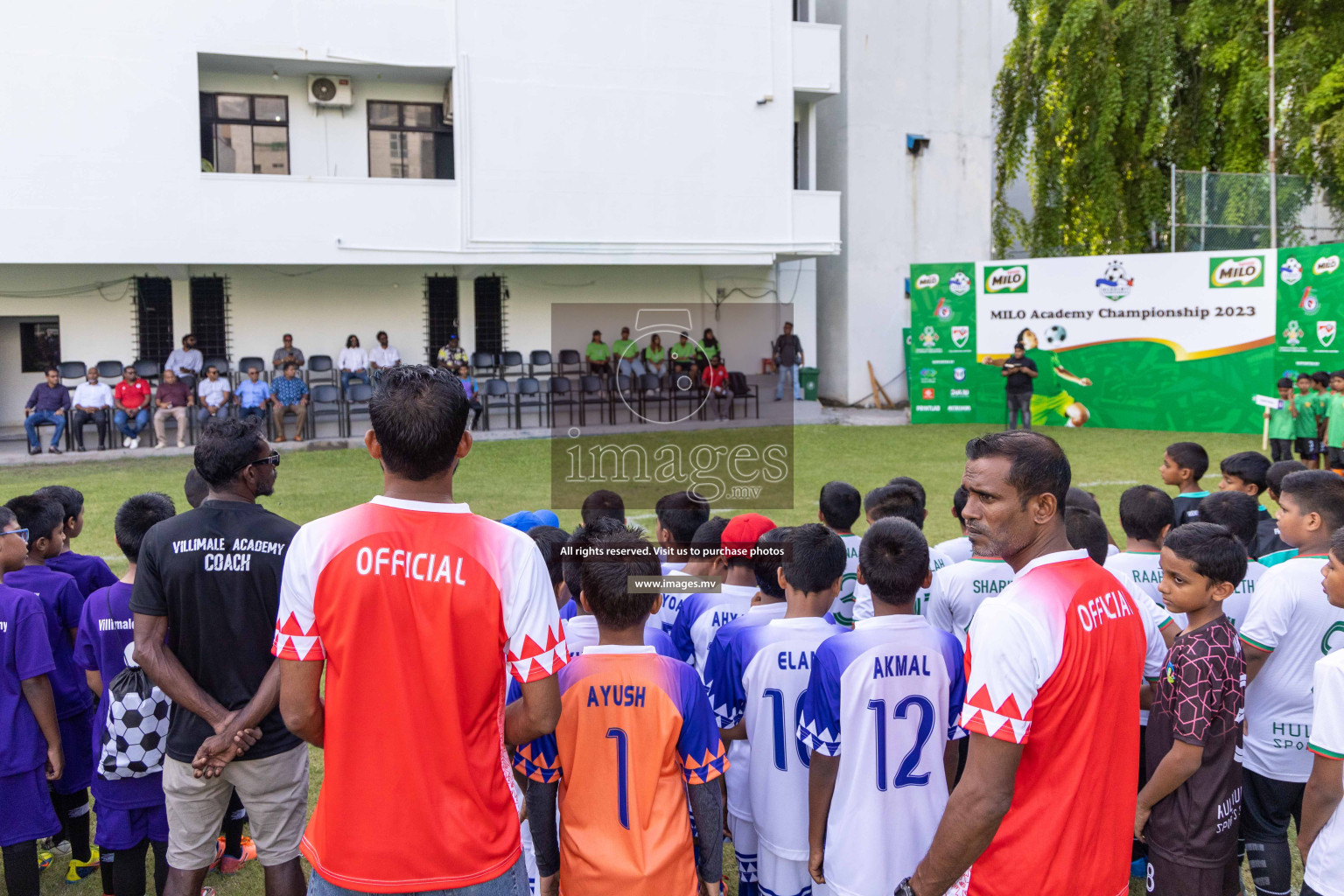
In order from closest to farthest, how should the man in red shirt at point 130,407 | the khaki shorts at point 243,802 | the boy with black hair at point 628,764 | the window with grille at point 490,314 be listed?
→ the boy with black hair at point 628,764, the khaki shorts at point 243,802, the man in red shirt at point 130,407, the window with grille at point 490,314

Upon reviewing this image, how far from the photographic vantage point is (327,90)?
17516 millimetres

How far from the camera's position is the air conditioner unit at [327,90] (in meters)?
17.5

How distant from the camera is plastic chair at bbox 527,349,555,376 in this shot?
18156mm

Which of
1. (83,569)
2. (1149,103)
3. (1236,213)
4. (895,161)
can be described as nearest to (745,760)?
(83,569)

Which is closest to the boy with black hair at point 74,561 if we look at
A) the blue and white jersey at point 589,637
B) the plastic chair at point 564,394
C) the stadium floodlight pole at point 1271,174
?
the blue and white jersey at point 589,637

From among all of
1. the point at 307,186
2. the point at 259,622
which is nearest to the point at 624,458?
the point at 307,186

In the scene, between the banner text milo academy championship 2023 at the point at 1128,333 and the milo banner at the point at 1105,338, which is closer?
the banner text milo academy championship 2023 at the point at 1128,333

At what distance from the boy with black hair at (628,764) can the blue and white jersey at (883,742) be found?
344 mm

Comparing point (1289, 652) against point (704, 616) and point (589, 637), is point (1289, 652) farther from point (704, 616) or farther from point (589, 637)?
point (589, 637)

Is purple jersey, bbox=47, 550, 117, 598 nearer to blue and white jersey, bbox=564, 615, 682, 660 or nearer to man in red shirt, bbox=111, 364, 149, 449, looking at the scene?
blue and white jersey, bbox=564, 615, 682, 660

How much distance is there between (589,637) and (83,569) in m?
2.35

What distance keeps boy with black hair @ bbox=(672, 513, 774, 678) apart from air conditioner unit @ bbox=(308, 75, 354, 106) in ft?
52.2

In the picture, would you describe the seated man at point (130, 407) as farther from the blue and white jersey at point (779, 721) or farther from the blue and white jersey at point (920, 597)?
the blue and white jersey at point (779, 721)

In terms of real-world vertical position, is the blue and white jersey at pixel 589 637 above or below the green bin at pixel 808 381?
below
